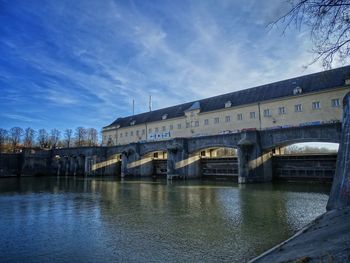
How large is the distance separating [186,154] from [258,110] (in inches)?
500

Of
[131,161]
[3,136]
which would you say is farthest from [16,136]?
[131,161]

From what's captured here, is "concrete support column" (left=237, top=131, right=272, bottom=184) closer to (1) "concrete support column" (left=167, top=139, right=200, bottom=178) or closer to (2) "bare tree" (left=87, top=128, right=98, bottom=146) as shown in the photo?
(1) "concrete support column" (left=167, top=139, right=200, bottom=178)

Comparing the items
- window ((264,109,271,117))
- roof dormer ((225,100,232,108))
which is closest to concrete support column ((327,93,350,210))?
window ((264,109,271,117))

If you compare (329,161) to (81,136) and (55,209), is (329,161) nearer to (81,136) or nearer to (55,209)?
(55,209)

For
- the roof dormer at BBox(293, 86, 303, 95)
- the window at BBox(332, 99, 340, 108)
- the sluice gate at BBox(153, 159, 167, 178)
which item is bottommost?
the sluice gate at BBox(153, 159, 167, 178)

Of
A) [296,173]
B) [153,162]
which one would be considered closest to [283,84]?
[296,173]

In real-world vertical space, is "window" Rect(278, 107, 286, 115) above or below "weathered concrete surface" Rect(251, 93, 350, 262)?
above

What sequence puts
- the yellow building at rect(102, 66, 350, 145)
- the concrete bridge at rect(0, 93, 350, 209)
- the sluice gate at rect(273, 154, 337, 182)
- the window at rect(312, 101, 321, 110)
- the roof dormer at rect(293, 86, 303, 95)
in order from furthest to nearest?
1. the roof dormer at rect(293, 86, 303, 95)
2. the window at rect(312, 101, 321, 110)
3. the yellow building at rect(102, 66, 350, 145)
4. the sluice gate at rect(273, 154, 337, 182)
5. the concrete bridge at rect(0, 93, 350, 209)

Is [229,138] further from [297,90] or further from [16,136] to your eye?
[16,136]

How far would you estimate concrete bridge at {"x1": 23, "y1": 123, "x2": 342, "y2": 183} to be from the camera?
28.4 meters

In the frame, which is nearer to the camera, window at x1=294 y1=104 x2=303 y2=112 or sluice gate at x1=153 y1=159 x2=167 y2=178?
window at x1=294 y1=104 x2=303 y2=112

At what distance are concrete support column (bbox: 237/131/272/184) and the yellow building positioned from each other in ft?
21.6

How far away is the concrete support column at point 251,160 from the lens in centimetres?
3034

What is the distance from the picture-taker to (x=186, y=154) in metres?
40.2
